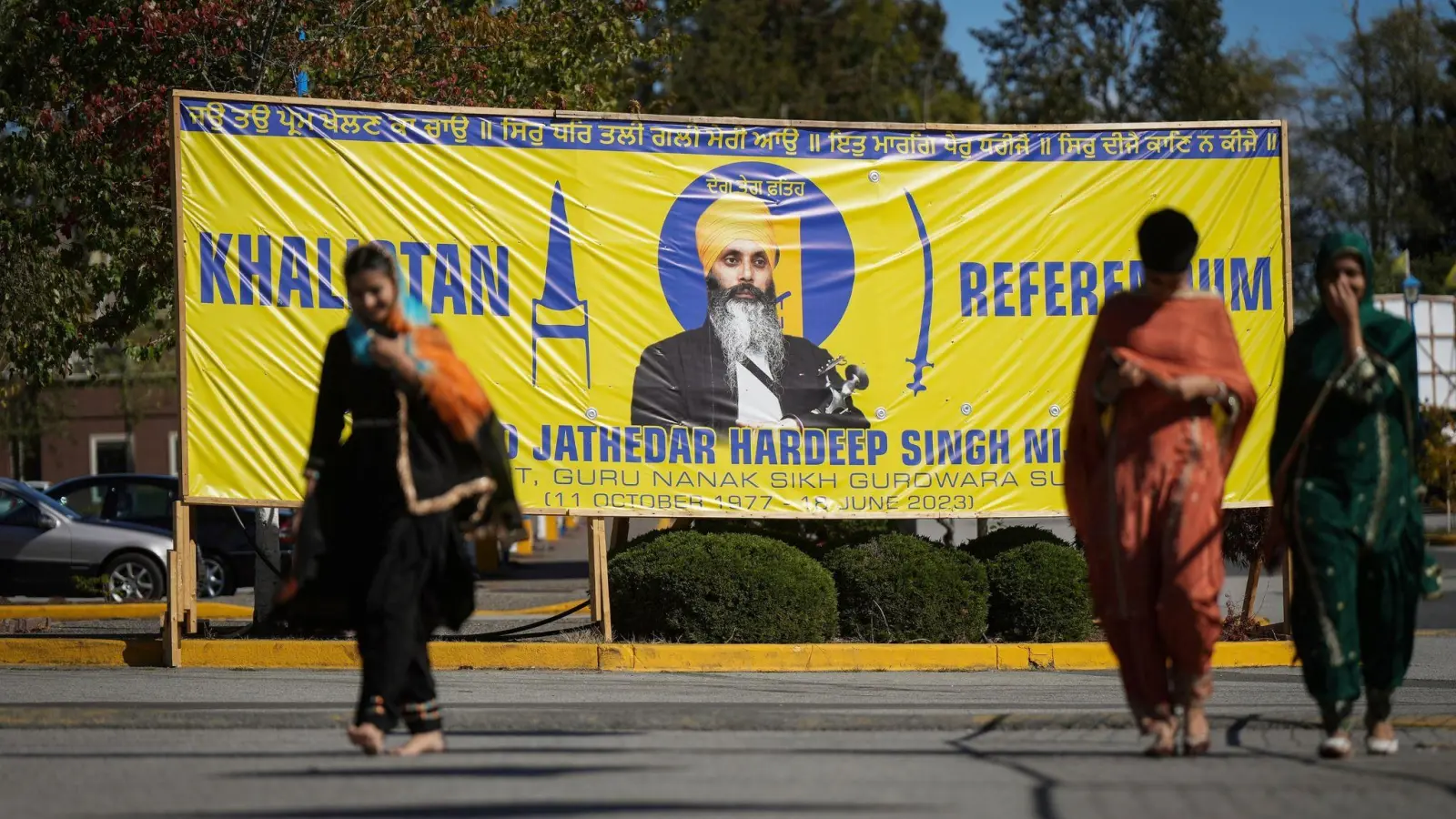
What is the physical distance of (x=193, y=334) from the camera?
12625 mm

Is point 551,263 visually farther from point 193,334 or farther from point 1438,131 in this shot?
point 1438,131

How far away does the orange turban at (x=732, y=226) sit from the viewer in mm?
13227

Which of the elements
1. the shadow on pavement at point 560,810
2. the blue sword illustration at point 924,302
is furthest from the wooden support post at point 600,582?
the shadow on pavement at point 560,810

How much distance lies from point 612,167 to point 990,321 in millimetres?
2783

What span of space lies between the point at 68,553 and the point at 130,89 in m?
6.66

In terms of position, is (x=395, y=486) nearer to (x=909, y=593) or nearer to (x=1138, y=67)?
(x=909, y=593)

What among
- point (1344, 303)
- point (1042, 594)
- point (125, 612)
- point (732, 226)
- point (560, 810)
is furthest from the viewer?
point (125, 612)

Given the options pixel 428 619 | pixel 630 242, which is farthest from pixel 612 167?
pixel 428 619

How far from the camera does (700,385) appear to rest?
13.2 metres

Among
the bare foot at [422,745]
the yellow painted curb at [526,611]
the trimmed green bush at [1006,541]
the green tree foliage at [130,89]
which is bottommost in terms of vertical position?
the yellow painted curb at [526,611]

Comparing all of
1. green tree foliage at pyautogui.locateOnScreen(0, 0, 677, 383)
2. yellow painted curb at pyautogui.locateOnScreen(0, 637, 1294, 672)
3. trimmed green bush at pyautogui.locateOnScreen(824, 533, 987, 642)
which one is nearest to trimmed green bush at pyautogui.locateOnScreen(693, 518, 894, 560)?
trimmed green bush at pyautogui.locateOnScreen(824, 533, 987, 642)

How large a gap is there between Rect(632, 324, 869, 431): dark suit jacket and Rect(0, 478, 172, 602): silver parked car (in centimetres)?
969

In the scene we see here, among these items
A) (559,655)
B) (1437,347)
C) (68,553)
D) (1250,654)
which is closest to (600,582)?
(559,655)

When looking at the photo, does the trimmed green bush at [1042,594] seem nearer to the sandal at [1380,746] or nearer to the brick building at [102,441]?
the sandal at [1380,746]
